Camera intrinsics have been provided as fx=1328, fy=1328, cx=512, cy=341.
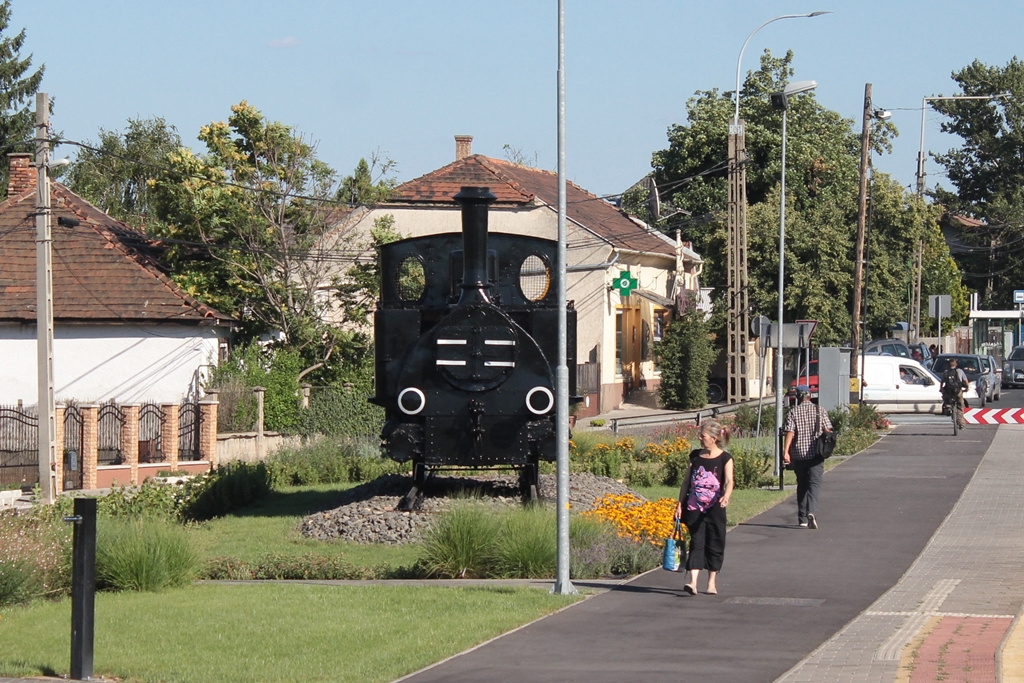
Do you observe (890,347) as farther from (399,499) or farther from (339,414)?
(399,499)

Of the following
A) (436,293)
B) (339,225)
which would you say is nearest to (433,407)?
(436,293)

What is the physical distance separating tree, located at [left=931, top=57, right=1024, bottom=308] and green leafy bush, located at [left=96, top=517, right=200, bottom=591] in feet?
236

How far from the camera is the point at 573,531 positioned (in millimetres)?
14672

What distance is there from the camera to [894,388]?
39.0 metres

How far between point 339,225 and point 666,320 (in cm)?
1655

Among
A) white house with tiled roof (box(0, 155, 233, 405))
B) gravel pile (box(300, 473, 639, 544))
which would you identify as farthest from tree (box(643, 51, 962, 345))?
gravel pile (box(300, 473, 639, 544))

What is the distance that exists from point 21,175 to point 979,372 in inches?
1234

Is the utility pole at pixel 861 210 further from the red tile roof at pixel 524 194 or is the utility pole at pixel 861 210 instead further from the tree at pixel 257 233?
the tree at pixel 257 233

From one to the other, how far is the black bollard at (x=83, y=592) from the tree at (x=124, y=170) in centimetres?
5542

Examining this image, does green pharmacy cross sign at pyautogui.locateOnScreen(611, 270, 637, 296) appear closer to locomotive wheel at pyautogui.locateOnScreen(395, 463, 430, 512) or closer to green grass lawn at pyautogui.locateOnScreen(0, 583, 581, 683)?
locomotive wheel at pyautogui.locateOnScreen(395, 463, 430, 512)

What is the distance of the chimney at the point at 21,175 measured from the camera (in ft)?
120

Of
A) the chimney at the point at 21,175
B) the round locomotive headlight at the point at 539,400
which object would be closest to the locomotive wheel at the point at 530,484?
the round locomotive headlight at the point at 539,400

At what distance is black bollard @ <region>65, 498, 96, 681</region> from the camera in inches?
368

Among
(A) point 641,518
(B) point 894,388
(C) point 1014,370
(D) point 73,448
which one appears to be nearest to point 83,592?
(A) point 641,518
